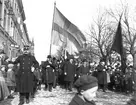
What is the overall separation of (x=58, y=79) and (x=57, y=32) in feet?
15.1

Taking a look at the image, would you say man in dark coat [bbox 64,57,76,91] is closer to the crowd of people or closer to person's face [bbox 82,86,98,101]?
the crowd of people

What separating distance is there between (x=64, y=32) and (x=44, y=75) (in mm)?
2332

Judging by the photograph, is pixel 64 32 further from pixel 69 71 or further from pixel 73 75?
pixel 73 75

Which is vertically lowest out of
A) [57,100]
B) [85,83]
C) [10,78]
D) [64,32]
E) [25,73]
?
[57,100]

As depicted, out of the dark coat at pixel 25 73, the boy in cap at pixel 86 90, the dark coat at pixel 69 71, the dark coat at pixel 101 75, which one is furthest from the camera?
the dark coat at pixel 101 75

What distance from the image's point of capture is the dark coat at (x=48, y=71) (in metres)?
13.4

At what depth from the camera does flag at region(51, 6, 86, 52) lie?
13.4 meters

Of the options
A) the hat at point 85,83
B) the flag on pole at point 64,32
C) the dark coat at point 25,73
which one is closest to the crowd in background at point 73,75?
the flag on pole at point 64,32

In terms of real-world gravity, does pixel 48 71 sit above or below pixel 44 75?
above

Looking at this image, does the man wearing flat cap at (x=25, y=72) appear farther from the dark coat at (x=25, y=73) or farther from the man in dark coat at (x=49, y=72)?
the man in dark coat at (x=49, y=72)

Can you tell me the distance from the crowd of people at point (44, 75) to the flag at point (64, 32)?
3.14 ft

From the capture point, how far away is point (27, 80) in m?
8.64

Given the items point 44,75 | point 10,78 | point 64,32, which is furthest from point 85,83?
point 44,75

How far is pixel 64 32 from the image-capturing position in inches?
539
